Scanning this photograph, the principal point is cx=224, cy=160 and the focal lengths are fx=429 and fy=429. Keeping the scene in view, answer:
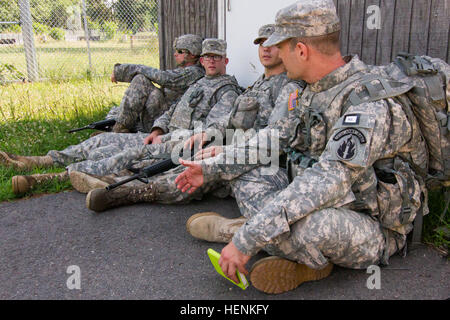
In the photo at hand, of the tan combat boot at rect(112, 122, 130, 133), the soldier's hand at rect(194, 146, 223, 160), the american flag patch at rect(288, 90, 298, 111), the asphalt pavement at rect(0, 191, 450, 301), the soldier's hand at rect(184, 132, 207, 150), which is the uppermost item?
the american flag patch at rect(288, 90, 298, 111)

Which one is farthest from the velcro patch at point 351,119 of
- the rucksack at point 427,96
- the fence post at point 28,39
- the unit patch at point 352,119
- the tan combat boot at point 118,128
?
the fence post at point 28,39

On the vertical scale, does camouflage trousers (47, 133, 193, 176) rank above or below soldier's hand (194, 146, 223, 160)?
below

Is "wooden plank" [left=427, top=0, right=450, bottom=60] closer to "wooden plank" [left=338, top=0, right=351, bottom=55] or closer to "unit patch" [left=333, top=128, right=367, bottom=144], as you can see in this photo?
"wooden plank" [left=338, top=0, right=351, bottom=55]

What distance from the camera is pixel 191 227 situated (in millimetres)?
2973

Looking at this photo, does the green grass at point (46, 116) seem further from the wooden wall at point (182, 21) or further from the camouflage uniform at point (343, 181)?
the camouflage uniform at point (343, 181)

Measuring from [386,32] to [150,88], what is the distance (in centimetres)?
292

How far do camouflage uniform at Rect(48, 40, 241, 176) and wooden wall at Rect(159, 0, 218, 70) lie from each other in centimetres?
165

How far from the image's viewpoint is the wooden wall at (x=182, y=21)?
19.5 ft

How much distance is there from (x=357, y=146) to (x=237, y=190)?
124 centimetres

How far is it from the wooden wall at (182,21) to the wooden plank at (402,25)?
2.96 metres

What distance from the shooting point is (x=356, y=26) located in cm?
370

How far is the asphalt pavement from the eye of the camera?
2424mm

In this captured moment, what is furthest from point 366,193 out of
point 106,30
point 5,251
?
point 106,30

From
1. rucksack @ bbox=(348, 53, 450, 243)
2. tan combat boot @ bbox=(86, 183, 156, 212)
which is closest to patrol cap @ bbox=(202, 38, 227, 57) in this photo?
tan combat boot @ bbox=(86, 183, 156, 212)
